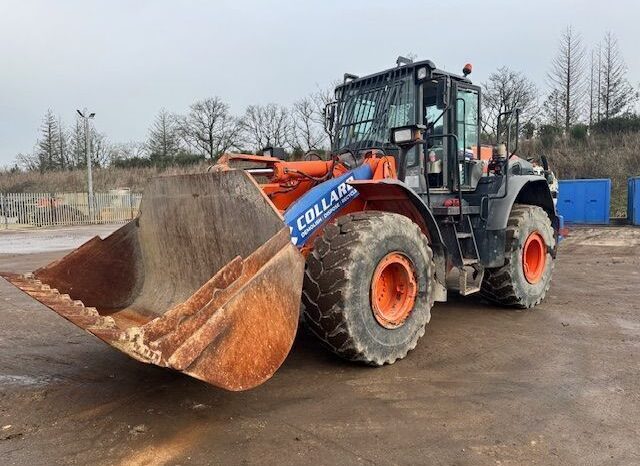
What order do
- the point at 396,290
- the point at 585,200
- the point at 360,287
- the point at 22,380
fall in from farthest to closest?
the point at 585,200 < the point at 396,290 < the point at 22,380 < the point at 360,287

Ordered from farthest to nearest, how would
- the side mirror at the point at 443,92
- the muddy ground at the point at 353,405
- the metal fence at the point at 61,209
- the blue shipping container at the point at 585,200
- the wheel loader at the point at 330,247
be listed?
1. the metal fence at the point at 61,209
2. the blue shipping container at the point at 585,200
3. the side mirror at the point at 443,92
4. the wheel loader at the point at 330,247
5. the muddy ground at the point at 353,405

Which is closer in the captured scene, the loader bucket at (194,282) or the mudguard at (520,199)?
the loader bucket at (194,282)

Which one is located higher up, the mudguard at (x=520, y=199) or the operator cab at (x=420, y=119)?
the operator cab at (x=420, y=119)

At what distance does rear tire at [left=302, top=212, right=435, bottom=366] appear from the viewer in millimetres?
4066

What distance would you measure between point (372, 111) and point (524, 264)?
266 cm

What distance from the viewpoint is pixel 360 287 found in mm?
4145

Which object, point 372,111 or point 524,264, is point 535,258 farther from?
point 372,111

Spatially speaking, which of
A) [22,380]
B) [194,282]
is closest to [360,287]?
[194,282]

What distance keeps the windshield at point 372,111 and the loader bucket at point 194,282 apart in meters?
2.11

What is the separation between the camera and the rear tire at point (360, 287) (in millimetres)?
4066

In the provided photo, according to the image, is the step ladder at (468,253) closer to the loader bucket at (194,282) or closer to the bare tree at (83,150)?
the loader bucket at (194,282)

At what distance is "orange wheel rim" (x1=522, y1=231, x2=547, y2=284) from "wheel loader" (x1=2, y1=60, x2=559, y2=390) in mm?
16

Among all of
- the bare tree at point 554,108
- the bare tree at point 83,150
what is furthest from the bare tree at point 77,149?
the bare tree at point 554,108

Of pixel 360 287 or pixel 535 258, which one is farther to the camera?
pixel 535 258
